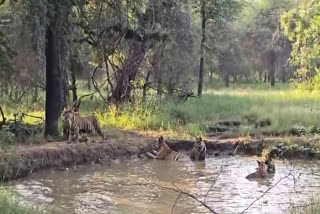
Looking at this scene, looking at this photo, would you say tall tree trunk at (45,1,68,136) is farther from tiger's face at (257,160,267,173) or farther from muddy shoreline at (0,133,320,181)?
tiger's face at (257,160,267,173)

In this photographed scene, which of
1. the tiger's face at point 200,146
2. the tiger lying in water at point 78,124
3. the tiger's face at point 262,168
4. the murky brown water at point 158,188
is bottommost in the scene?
the murky brown water at point 158,188

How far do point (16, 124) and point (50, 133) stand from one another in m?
1.00

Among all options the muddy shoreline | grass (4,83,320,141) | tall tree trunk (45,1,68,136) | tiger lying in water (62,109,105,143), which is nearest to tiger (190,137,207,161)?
the muddy shoreline

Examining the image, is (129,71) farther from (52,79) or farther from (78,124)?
(78,124)

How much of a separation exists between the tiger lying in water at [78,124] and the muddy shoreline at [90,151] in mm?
389

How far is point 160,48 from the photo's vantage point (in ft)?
79.4

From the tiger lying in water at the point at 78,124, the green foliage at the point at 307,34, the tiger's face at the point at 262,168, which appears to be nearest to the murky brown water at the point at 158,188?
the tiger's face at the point at 262,168

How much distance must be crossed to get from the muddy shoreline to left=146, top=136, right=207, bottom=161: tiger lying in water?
2.08ft

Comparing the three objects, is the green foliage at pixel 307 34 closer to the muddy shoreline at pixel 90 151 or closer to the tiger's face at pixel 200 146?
the muddy shoreline at pixel 90 151

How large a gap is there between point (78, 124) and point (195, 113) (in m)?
7.58

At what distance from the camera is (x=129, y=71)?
78.7ft

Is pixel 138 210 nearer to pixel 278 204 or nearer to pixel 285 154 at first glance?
pixel 278 204

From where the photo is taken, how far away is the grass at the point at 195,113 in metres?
20.6

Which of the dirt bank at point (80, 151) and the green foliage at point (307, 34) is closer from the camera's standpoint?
the dirt bank at point (80, 151)
